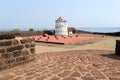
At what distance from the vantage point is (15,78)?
4980mm

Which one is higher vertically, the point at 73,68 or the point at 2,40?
the point at 2,40

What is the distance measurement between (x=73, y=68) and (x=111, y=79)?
1411mm

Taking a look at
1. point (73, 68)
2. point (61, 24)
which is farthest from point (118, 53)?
point (61, 24)

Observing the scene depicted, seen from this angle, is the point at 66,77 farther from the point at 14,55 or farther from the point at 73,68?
the point at 14,55

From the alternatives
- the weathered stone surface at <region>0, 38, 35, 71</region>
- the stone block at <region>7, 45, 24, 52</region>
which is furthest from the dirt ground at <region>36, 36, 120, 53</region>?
the stone block at <region>7, 45, 24, 52</region>

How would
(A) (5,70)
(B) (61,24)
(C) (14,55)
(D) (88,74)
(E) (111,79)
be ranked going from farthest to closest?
A: (B) (61,24) → (C) (14,55) → (A) (5,70) → (D) (88,74) → (E) (111,79)

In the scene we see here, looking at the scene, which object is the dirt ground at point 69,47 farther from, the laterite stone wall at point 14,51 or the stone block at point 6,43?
the stone block at point 6,43

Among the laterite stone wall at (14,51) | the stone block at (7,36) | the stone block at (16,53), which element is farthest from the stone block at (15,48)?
the stone block at (7,36)

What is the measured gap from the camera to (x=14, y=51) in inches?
248

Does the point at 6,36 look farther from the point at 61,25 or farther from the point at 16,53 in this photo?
the point at 61,25

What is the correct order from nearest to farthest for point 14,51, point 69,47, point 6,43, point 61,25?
A: point 6,43 < point 14,51 < point 69,47 < point 61,25

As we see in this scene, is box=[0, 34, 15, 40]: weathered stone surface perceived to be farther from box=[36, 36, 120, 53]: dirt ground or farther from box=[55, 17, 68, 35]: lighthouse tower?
box=[55, 17, 68, 35]: lighthouse tower

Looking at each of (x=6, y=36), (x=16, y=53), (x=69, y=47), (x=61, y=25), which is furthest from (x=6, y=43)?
(x=61, y=25)

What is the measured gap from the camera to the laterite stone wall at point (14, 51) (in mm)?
5949
